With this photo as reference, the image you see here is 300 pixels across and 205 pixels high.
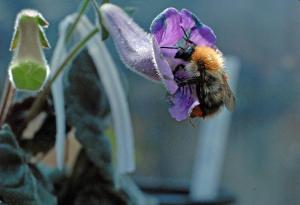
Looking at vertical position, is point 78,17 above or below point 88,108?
above

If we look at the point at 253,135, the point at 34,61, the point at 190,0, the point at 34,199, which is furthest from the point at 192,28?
the point at 253,135

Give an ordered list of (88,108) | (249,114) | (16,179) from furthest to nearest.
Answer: (249,114) < (88,108) < (16,179)

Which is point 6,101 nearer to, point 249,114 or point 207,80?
point 207,80

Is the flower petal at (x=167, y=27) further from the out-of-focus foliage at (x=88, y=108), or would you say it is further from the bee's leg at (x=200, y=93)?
the out-of-focus foliage at (x=88, y=108)

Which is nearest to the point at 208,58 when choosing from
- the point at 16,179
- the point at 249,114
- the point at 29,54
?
the point at 29,54

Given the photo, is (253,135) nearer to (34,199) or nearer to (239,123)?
(239,123)

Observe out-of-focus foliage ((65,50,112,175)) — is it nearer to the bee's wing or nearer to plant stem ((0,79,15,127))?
plant stem ((0,79,15,127))
